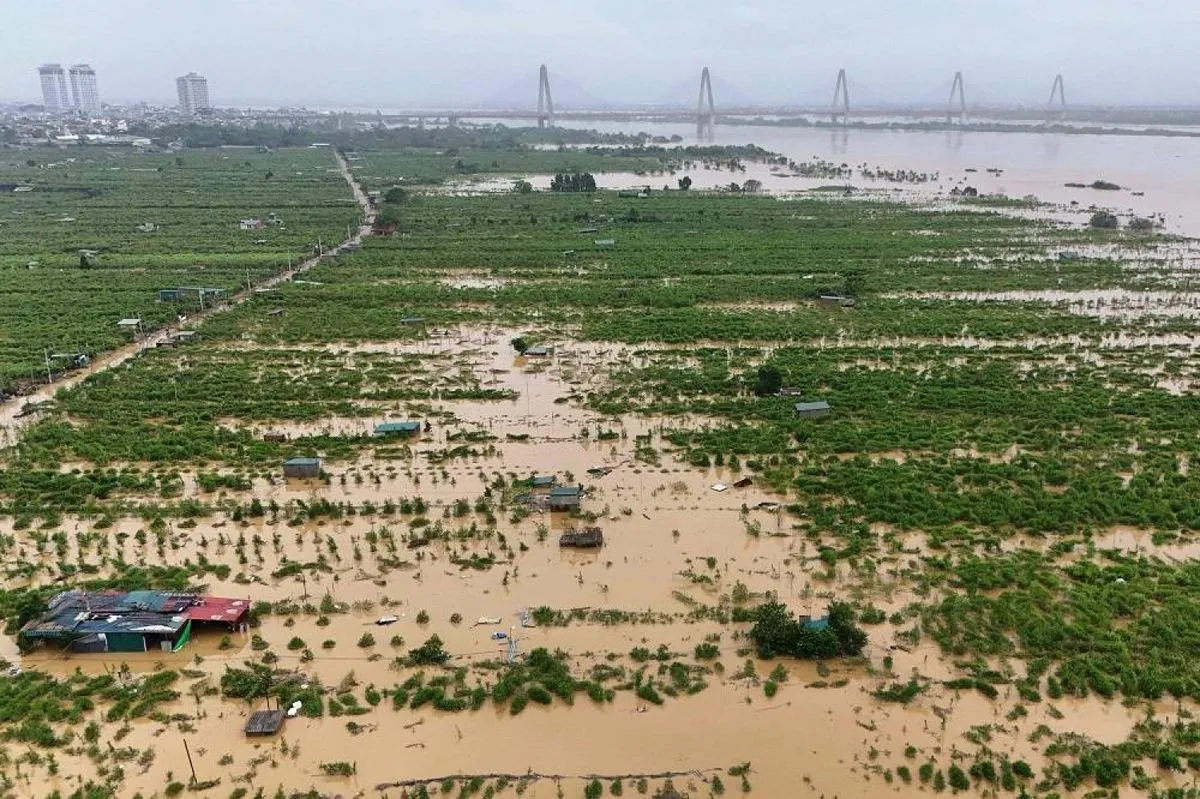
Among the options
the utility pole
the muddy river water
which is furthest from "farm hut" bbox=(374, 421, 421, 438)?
the utility pole

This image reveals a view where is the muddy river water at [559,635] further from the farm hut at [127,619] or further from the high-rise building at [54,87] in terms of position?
the high-rise building at [54,87]

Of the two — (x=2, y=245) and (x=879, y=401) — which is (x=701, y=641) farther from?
(x=2, y=245)

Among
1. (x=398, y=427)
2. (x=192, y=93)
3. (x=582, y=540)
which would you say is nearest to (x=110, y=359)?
(x=398, y=427)

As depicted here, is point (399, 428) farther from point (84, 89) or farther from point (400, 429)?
point (84, 89)

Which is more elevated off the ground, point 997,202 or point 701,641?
point 997,202

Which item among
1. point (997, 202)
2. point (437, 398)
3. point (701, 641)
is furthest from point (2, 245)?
point (997, 202)

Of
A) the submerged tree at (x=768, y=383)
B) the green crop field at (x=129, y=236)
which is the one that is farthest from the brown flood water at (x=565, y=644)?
the green crop field at (x=129, y=236)

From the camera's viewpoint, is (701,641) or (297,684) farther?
(701,641)
